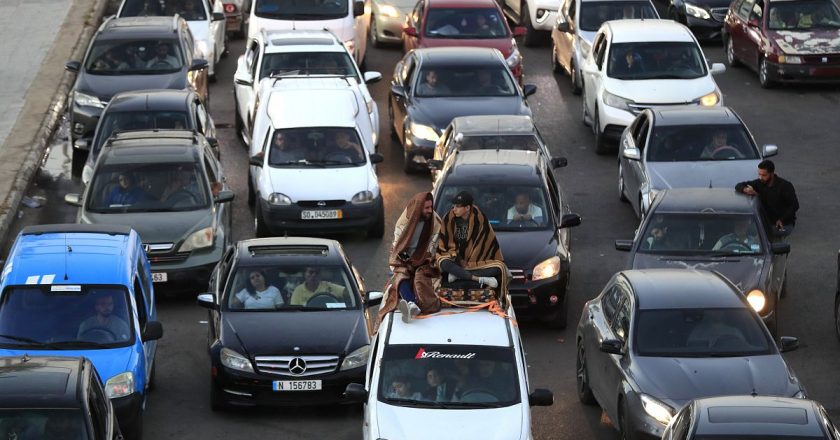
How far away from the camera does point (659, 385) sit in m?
15.7

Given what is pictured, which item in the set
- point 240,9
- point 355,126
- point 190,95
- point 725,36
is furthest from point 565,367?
point 240,9

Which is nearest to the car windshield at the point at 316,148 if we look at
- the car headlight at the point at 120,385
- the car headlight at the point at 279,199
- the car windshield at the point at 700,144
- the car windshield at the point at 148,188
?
the car headlight at the point at 279,199

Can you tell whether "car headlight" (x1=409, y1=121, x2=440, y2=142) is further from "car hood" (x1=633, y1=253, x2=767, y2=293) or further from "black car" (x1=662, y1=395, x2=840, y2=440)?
"black car" (x1=662, y1=395, x2=840, y2=440)

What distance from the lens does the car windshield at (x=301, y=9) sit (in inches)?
1298

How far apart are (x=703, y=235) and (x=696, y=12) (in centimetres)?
1612

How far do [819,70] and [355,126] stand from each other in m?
9.65

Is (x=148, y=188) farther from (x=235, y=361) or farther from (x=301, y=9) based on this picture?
(x=301, y=9)

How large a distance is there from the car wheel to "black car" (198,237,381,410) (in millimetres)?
2114

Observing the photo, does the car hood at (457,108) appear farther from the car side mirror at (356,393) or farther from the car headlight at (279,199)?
the car side mirror at (356,393)

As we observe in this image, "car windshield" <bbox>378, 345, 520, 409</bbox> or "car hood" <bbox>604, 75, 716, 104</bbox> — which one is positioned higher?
"car windshield" <bbox>378, 345, 520, 409</bbox>

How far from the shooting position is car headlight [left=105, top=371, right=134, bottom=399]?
16.6 m

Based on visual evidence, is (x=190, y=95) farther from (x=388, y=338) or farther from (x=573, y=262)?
Answer: (x=388, y=338)

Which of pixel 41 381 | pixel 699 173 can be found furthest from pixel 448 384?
pixel 699 173

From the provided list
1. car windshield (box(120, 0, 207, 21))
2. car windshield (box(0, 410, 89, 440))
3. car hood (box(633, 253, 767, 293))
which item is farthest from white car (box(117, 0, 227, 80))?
car windshield (box(0, 410, 89, 440))
